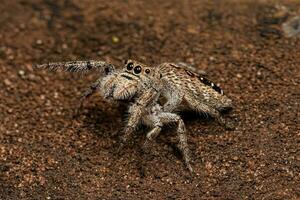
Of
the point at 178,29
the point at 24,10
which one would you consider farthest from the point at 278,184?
the point at 24,10

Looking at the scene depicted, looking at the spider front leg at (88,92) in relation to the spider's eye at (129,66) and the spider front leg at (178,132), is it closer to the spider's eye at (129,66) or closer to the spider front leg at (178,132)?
the spider's eye at (129,66)

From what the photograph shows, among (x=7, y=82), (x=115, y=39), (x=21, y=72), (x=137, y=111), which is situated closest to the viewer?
(x=137, y=111)

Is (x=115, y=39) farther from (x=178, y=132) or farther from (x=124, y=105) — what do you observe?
(x=178, y=132)

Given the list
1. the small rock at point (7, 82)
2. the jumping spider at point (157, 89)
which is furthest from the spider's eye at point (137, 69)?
the small rock at point (7, 82)

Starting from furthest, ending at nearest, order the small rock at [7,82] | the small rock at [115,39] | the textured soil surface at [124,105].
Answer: the small rock at [115,39] → the small rock at [7,82] → the textured soil surface at [124,105]

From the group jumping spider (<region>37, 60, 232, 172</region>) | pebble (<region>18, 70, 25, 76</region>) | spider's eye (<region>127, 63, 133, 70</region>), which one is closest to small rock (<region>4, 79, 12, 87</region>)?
pebble (<region>18, 70, 25, 76</region>)

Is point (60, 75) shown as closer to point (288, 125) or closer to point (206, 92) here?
point (206, 92)

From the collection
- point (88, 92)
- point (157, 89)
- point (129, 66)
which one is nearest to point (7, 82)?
point (88, 92)
